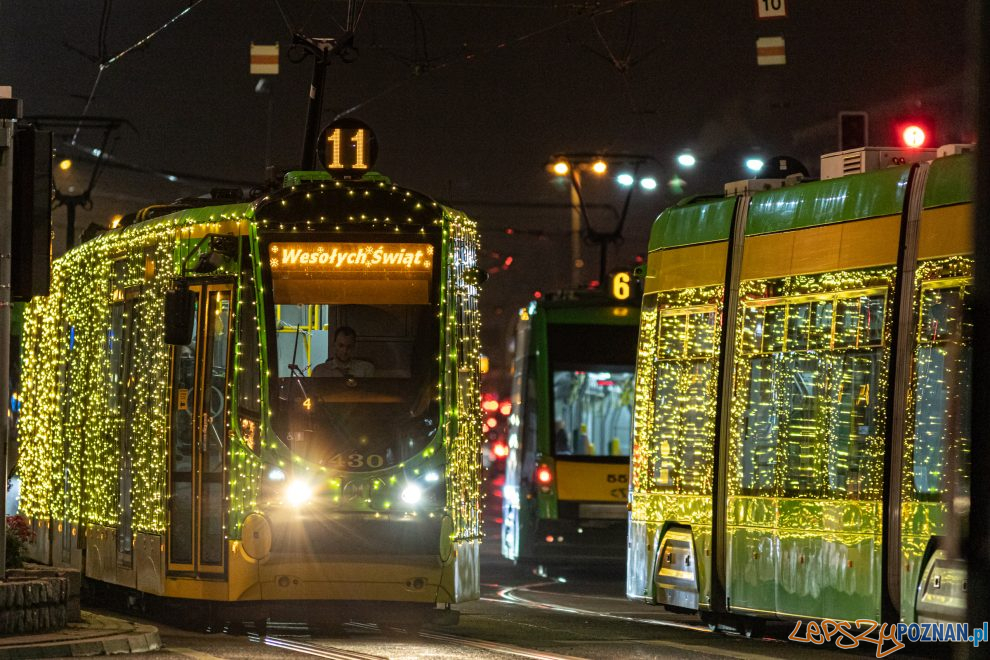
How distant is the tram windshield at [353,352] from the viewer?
13461mm

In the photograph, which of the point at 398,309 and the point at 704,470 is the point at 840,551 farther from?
the point at 398,309

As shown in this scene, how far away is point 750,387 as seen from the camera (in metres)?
13.4

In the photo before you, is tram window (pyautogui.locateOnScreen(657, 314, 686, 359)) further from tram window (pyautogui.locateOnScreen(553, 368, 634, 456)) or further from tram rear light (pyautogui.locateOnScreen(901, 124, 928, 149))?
tram window (pyautogui.locateOnScreen(553, 368, 634, 456))

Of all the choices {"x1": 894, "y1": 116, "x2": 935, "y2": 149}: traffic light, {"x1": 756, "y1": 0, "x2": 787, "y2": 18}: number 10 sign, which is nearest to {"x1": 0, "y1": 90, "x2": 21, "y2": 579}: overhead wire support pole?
{"x1": 894, "y1": 116, "x2": 935, "y2": 149}: traffic light

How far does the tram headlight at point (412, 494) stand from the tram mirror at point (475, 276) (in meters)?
1.68

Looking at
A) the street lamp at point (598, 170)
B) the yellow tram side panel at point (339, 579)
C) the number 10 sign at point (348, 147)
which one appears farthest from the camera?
the street lamp at point (598, 170)

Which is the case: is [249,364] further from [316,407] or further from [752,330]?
[752,330]

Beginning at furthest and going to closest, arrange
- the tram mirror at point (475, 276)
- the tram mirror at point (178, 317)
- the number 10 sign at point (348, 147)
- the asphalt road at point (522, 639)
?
the number 10 sign at point (348, 147) < the tram mirror at point (475, 276) < the tram mirror at point (178, 317) < the asphalt road at point (522, 639)

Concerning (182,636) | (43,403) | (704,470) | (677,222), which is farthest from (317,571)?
(43,403)

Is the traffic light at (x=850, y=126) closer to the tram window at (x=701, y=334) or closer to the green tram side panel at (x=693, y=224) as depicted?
the green tram side panel at (x=693, y=224)

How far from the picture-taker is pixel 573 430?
77.7 feet

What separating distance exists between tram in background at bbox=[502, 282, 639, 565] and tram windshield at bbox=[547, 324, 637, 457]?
13 millimetres

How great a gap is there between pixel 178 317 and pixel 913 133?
5.55 metres

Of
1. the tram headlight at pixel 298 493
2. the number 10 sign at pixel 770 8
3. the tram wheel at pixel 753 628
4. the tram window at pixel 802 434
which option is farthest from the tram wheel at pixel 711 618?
the number 10 sign at pixel 770 8
